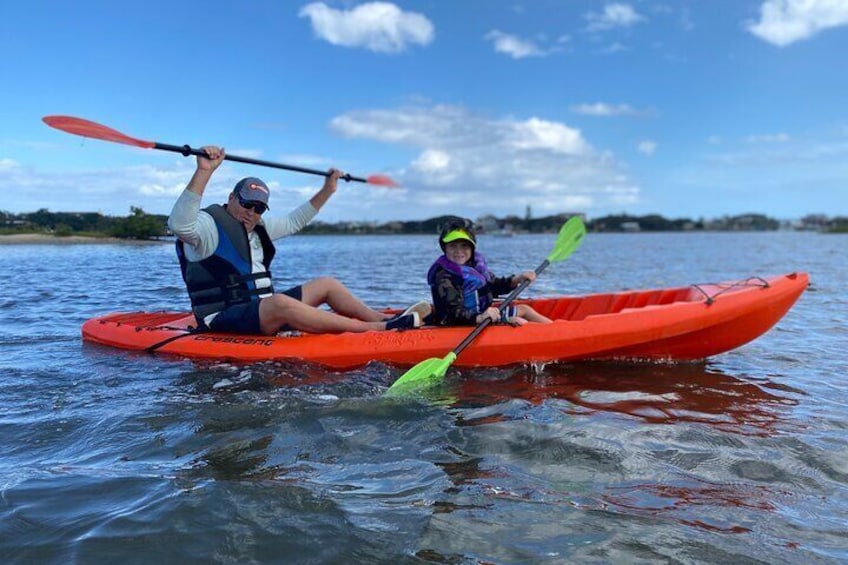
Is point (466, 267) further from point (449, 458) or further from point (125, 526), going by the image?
point (125, 526)

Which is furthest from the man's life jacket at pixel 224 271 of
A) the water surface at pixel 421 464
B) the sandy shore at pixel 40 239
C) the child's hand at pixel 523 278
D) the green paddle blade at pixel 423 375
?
the sandy shore at pixel 40 239

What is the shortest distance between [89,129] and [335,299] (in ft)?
8.29

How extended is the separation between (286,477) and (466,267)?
111 inches

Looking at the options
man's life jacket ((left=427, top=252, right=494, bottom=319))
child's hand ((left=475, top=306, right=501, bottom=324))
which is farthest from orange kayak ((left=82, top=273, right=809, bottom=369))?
man's life jacket ((left=427, top=252, right=494, bottom=319))

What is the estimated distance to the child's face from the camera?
523 centimetres

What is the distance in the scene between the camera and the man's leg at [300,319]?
5.12 metres

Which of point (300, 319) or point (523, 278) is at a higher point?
point (523, 278)

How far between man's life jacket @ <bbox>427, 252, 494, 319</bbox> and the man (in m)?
0.34

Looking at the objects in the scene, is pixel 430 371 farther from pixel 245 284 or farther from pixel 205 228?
pixel 205 228

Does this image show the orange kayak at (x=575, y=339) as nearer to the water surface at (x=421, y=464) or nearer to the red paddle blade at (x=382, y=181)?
the water surface at (x=421, y=464)

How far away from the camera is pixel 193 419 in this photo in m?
3.68

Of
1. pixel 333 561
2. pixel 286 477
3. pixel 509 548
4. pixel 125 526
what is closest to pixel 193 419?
pixel 286 477

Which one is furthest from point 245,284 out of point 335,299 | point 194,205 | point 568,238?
point 568,238

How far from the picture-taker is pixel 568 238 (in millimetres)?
7082
